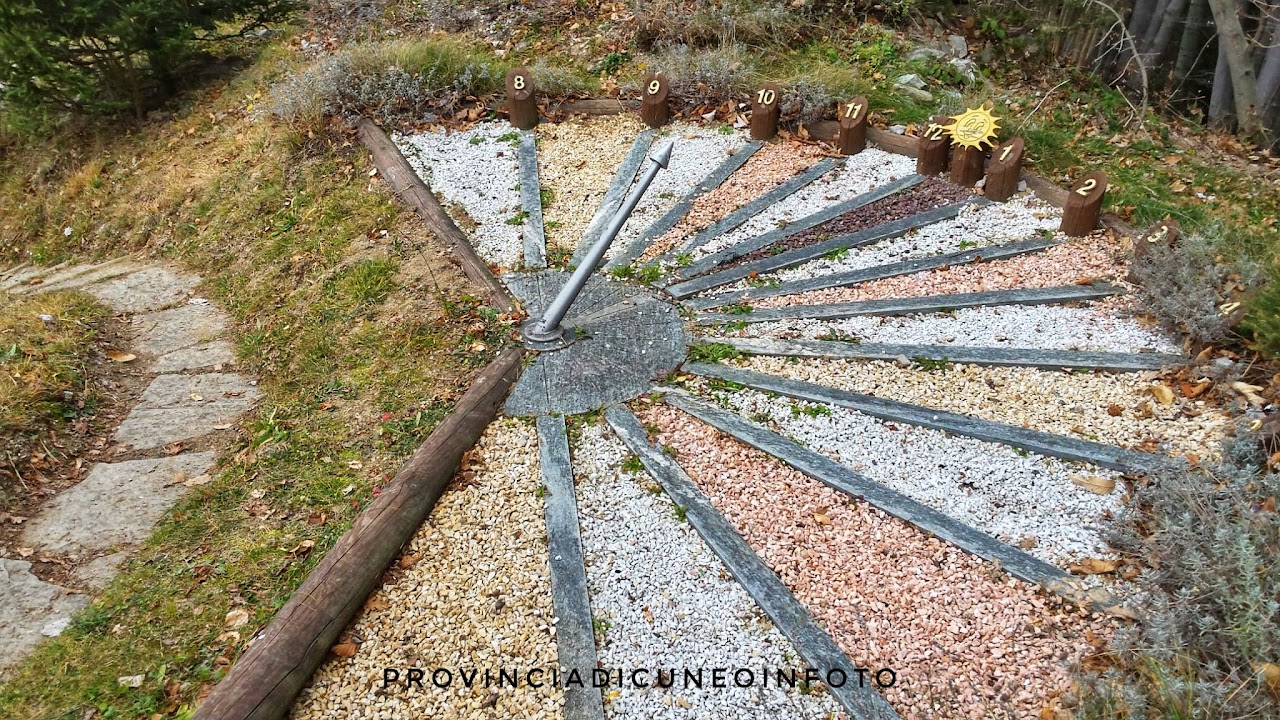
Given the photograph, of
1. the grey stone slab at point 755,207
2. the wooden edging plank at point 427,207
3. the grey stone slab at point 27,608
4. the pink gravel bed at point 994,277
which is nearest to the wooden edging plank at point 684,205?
the grey stone slab at point 755,207

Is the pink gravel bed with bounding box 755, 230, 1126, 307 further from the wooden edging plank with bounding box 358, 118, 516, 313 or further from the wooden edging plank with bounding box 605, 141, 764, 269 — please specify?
the wooden edging plank with bounding box 358, 118, 516, 313

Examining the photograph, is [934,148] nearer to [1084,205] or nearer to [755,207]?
[1084,205]

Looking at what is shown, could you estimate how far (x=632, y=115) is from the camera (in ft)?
23.1

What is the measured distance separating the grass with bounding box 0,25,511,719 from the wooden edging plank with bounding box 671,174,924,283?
1349 millimetres

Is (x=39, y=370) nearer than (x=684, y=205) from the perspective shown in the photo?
Yes

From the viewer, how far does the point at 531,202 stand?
5.79m

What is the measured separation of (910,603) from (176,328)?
4739mm

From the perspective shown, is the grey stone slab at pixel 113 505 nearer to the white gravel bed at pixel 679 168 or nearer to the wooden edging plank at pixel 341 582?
the wooden edging plank at pixel 341 582

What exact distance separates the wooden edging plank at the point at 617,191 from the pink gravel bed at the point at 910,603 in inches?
88.6

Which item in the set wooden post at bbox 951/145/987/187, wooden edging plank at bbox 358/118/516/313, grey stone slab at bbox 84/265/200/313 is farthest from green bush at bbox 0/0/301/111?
wooden post at bbox 951/145/987/187

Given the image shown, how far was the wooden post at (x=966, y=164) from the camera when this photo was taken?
221 inches

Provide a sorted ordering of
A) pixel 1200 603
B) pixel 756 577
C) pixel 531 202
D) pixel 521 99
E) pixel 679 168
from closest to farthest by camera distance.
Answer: pixel 1200 603
pixel 756 577
pixel 531 202
pixel 679 168
pixel 521 99

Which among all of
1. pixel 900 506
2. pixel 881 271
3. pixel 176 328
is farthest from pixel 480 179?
pixel 900 506

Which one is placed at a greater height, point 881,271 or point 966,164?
point 966,164
